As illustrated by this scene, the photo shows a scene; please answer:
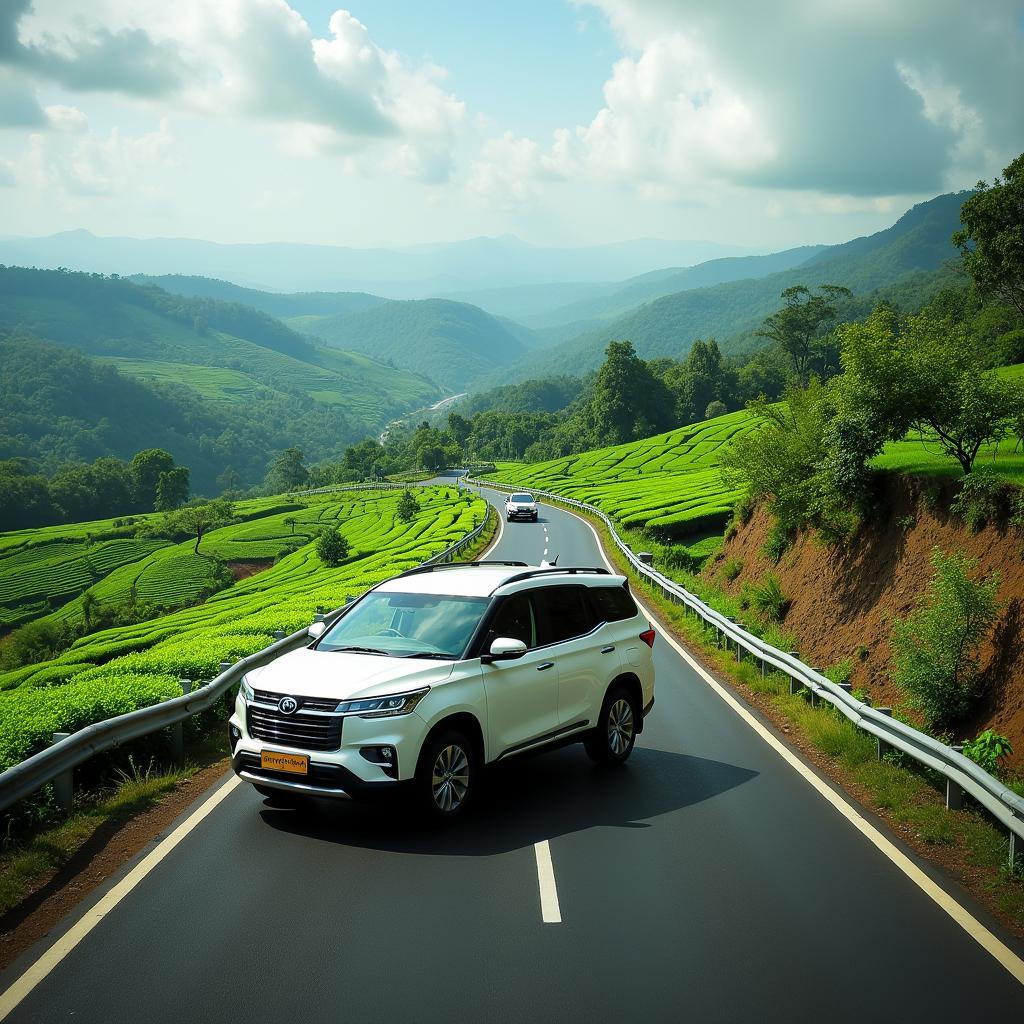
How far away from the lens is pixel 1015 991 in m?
5.05

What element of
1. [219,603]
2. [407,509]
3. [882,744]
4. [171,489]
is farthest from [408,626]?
[171,489]

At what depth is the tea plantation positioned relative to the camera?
980 centimetres

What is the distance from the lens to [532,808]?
327 inches

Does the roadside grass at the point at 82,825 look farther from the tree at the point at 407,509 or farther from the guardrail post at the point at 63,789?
the tree at the point at 407,509

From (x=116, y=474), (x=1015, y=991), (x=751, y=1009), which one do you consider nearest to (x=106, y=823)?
(x=751, y=1009)

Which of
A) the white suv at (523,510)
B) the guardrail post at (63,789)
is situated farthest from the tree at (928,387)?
the white suv at (523,510)

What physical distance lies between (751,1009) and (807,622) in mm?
14862

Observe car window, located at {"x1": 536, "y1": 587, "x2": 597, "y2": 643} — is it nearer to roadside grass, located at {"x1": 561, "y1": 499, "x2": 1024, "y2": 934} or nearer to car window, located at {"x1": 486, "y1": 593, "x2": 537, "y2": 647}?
car window, located at {"x1": 486, "y1": 593, "x2": 537, "y2": 647}

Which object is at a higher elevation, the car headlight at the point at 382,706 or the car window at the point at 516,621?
the car window at the point at 516,621

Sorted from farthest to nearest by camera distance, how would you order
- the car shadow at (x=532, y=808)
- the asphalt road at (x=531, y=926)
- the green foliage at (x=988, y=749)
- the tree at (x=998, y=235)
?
the tree at (x=998, y=235)
the green foliage at (x=988, y=749)
the car shadow at (x=532, y=808)
the asphalt road at (x=531, y=926)

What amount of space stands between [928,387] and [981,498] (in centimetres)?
217

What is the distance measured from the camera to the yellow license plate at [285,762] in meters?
7.33

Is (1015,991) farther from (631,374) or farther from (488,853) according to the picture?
(631,374)

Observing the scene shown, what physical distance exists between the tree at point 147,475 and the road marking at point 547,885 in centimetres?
16586
